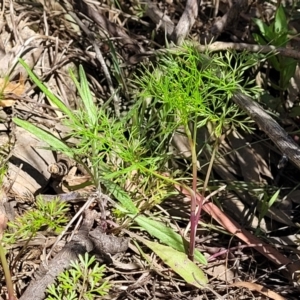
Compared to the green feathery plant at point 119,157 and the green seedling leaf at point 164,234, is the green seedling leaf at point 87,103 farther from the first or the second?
the green seedling leaf at point 164,234

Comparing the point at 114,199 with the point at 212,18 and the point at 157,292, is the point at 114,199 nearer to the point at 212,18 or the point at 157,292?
the point at 157,292

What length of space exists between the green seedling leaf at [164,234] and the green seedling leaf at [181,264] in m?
0.02

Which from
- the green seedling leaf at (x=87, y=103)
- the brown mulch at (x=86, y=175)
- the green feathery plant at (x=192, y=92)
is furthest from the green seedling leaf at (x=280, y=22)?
the green seedling leaf at (x=87, y=103)

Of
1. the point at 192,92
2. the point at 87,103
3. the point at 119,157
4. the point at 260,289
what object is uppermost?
the point at 192,92

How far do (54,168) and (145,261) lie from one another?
44 cm

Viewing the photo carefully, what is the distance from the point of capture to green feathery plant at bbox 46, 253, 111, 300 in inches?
68.8

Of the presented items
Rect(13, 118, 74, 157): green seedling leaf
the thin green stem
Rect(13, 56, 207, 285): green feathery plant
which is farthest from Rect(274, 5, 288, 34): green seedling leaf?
the thin green stem

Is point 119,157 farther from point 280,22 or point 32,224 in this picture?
point 280,22

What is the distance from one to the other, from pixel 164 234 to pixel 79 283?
1.09 ft

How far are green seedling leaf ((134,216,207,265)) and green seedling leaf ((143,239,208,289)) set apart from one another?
0.02 metres

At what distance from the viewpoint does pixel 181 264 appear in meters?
1.91

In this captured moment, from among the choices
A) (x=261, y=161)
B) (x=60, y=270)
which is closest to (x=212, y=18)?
(x=261, y=161)

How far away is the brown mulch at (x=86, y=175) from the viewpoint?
6.27ft

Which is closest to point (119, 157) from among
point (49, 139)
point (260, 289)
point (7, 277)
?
point (49, 139)
